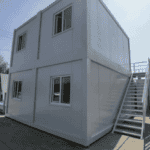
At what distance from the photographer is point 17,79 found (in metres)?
7.86

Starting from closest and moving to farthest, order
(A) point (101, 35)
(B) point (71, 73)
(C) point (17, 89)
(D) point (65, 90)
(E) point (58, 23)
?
(B) point (71, 73), (D) point (65, 90), (A) point (101, 35), (E) point (58, 23), (C) point (17, 89)

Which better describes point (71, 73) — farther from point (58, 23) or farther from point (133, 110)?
point (133, 110)

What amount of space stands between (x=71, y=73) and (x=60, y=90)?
991mm

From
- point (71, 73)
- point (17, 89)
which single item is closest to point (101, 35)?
point (71, 73)

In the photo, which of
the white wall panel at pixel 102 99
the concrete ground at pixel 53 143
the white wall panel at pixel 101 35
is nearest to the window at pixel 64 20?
the white wall panel at pixel 101 35

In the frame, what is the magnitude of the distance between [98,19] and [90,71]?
2.86 metres

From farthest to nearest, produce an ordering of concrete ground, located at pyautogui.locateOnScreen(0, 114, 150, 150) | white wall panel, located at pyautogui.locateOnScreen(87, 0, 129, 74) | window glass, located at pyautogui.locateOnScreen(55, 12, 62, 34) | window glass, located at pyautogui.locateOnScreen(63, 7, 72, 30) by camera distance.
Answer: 1. window glass, located at pyautogui.locateOnScreen(55, 12, 62, 34)
2. window glass, located at pyautogui.locateOnScreen(63, 7, 72, 30)
3. white wall panel, located at pyautogui.locateOnScreen(87, 0, 129, 74)
4. concrete ground, located at pyautogui.locateOnScreen(0, 114, 150, 150)

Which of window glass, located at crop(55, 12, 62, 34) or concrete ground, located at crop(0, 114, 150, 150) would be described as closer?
concrete ground, located at crop(0, 114, 150, 150)

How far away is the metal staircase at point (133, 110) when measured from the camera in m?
5.20

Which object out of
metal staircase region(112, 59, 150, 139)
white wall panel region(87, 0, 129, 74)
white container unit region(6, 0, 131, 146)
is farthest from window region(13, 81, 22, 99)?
metal staircase region(112, 59, 150, 139)

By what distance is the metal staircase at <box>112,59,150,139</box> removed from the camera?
17.1 feet

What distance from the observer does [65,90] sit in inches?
186

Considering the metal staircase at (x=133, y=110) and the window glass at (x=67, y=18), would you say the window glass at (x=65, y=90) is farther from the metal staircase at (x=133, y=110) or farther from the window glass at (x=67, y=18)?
the metal staircase at (x=133, y=110)

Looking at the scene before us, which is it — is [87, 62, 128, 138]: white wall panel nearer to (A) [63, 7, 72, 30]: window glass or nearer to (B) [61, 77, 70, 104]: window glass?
(B) [61, 77, 70, 104]: window glass
